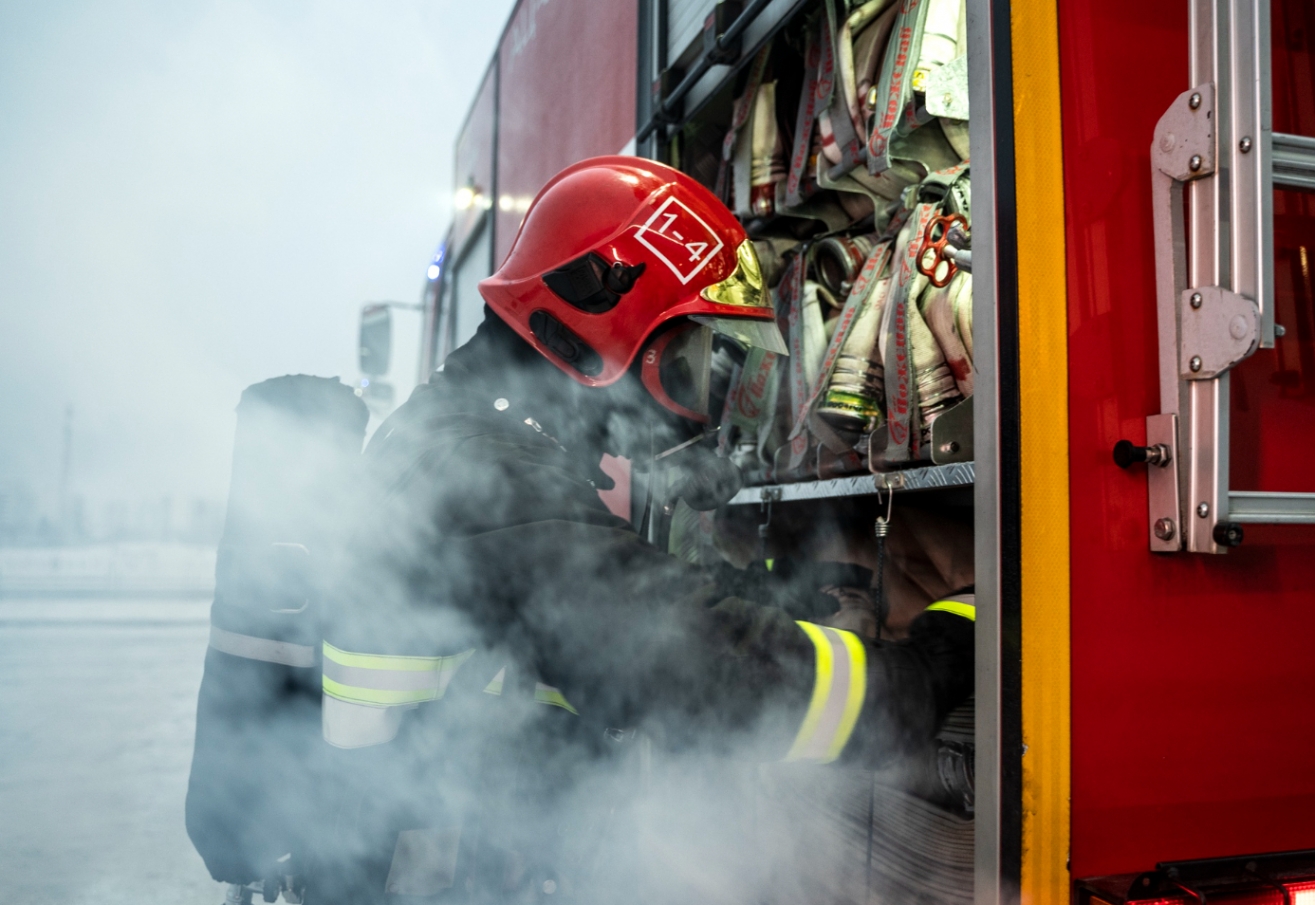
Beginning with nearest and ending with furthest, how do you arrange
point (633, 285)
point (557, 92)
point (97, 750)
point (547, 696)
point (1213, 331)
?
point (1213, 331)
point (547, 696)
point (633, 285)
point (97, 750)
point (557, 92)

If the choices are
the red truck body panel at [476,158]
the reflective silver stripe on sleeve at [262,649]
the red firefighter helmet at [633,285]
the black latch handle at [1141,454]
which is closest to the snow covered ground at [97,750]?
the reflective silver stripe on sleeve at [262,649]

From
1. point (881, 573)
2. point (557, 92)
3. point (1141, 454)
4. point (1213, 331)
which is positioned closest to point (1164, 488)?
point (1141, 454)

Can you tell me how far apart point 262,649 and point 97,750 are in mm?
2178

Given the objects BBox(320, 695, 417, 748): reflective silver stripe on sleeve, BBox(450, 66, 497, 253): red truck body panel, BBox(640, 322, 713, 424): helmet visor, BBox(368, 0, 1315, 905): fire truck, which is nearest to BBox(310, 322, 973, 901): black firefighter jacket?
BBox(320, 695, 417, 748): reflective silver stripe on sleeve

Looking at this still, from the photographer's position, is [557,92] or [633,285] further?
[557,92]

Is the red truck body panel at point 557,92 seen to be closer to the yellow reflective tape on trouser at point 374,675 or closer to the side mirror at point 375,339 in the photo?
the side mirror at point 375,339

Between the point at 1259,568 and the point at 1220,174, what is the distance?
49 cm

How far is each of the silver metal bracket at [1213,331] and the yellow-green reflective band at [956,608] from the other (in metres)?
0.52

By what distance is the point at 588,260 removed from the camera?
1806mm

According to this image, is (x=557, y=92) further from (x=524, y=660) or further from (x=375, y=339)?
(x=524, y=660)

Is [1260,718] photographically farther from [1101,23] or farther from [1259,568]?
[1101,23]

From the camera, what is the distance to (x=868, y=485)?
1.81 metres

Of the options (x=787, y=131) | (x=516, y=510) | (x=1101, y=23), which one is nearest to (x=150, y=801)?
(x=516, y=510)

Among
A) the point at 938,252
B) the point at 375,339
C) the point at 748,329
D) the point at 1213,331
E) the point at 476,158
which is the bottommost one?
the point at 1213,331
